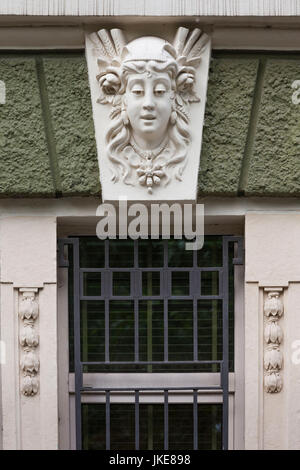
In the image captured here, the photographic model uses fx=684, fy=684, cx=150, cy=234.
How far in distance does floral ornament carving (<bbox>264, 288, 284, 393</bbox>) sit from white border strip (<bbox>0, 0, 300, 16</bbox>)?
3.95 feet

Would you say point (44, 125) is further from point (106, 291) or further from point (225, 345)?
point (225, 345)

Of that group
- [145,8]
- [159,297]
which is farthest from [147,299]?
[145,8]

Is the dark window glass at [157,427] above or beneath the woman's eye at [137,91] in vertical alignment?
beneath

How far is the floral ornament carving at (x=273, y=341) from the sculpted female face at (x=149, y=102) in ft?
2.88

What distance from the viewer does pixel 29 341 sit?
3031 millimetres

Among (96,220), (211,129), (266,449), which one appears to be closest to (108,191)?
(96,220)

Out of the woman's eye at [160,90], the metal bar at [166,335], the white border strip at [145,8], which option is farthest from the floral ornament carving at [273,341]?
the white border strip at [145,8]

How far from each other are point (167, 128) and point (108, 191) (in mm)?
A: 374

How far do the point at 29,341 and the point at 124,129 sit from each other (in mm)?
1023

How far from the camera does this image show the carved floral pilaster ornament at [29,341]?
3.03m

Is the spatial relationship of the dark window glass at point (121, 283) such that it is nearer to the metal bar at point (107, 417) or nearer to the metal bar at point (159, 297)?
the metal bar at point (159, 297)

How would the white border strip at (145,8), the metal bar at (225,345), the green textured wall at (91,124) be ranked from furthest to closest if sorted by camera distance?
1. the metal bar at (225,345)
2. the green textured wall at (91,124)
3. the white border strip at (145,8)

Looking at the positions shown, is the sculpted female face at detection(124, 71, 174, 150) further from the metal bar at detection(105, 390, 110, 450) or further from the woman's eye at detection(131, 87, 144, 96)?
the metal bar at detection(105, 390, 110, 450)

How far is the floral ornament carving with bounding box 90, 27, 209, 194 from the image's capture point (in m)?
2.86
